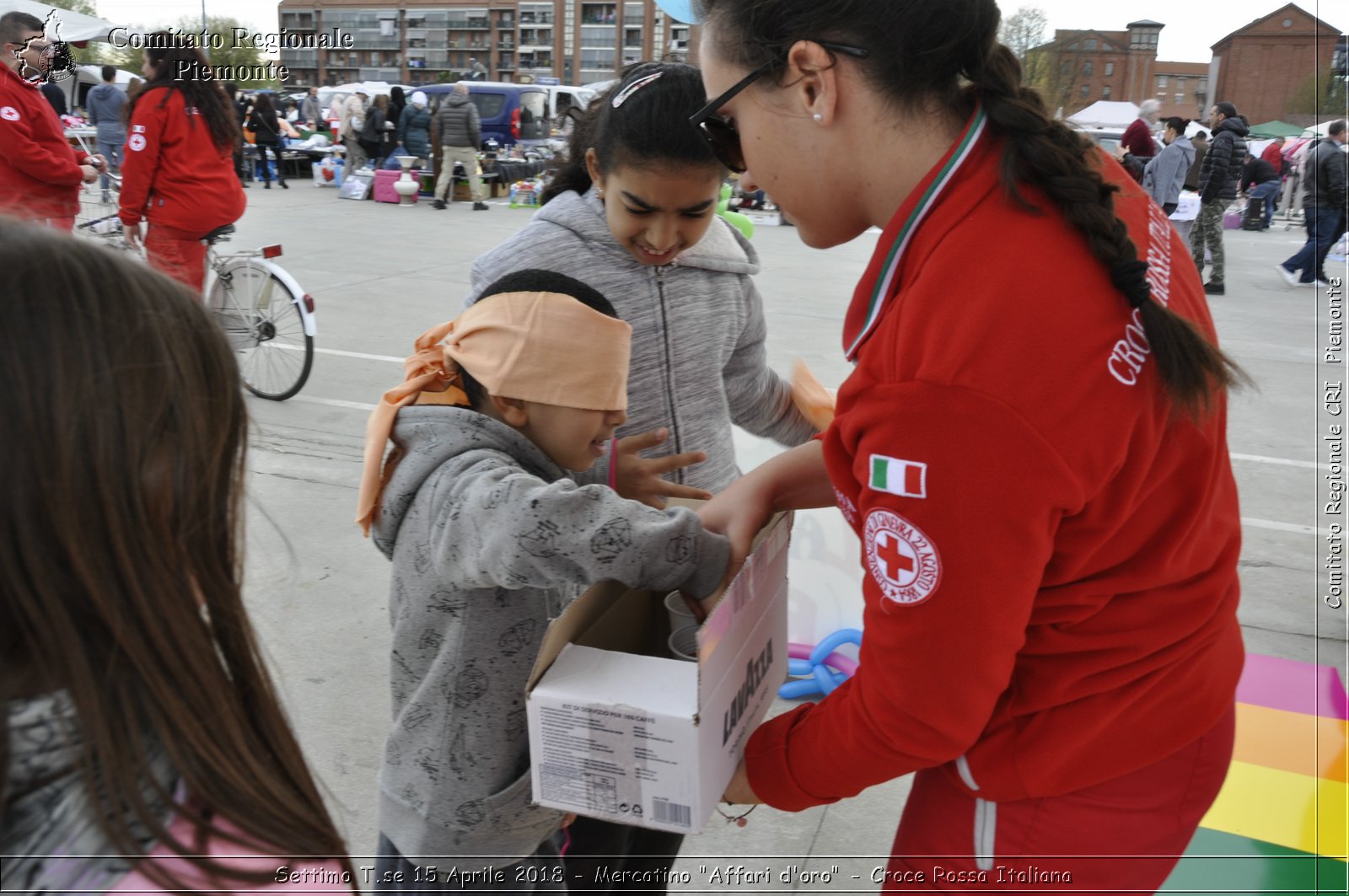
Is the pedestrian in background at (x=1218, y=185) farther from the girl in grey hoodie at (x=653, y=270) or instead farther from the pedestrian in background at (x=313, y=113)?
the pedestrian in background at (x=313, y=113)

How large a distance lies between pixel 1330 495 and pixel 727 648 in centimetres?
488

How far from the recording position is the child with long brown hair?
0.73m

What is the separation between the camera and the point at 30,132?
Answer: 15.7ft

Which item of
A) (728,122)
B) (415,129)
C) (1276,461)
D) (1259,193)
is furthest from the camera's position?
(415,129)

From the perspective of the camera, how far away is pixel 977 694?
3.25ft

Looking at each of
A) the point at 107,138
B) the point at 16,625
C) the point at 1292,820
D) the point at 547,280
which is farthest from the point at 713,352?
the point at 107,138

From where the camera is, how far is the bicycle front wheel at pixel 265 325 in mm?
5570

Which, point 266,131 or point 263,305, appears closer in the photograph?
point 263,305

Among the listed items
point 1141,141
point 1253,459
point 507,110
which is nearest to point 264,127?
point 507,110

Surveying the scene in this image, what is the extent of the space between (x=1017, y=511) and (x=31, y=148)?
5320 millimetres

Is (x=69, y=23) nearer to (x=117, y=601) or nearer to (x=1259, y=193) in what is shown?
(x=117, y=601)

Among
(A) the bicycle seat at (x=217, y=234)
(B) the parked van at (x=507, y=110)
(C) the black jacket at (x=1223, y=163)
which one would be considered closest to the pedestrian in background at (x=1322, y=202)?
(C) the black jacket at (x=1223, y=163)

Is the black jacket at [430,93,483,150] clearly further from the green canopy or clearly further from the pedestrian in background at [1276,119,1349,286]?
the green canopy

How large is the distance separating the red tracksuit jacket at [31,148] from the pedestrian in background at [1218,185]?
32.4 ft
